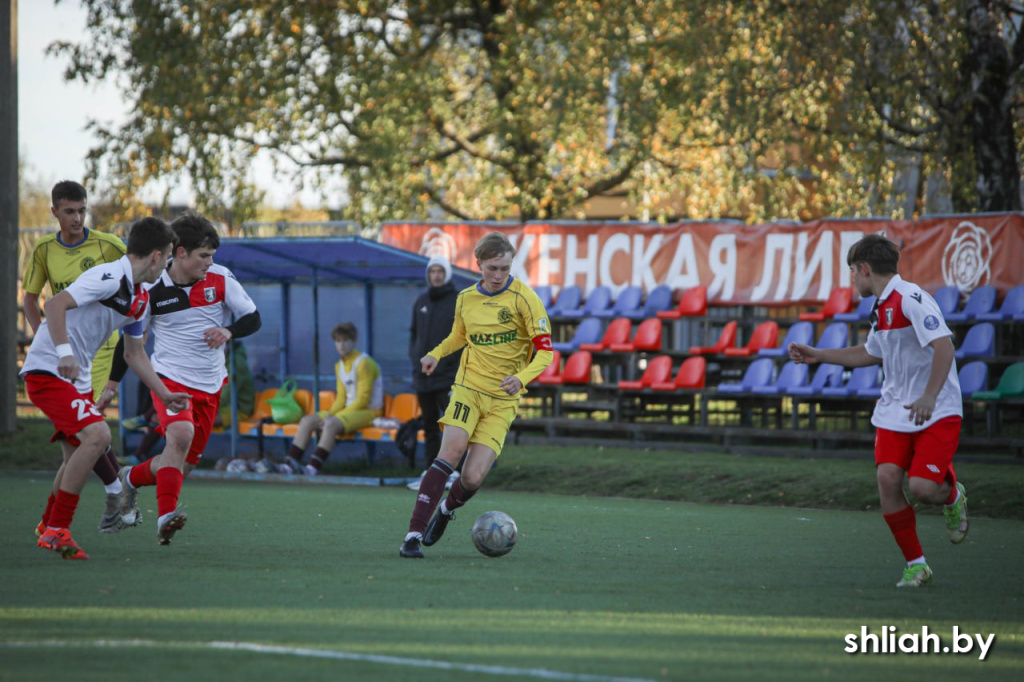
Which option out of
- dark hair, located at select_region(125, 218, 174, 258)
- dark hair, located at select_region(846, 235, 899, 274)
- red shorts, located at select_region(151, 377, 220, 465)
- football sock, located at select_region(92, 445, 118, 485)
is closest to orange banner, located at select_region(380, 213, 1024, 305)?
dark hair, located at select_region(846, 235, 899, 274)

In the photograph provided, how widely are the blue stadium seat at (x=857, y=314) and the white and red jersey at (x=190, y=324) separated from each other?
10.4 m

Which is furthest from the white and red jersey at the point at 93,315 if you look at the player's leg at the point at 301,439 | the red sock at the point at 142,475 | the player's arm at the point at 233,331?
the player's leg at the point at 301,439

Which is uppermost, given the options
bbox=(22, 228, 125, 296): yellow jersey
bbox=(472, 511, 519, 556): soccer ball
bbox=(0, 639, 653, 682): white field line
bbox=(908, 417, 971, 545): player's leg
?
bbox=(22, 228, 125, 296): yellow jersey

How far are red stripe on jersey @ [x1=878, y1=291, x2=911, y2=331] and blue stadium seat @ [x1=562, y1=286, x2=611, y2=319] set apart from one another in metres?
11.8

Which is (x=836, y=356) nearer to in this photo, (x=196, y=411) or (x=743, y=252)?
(x=196, y=411)

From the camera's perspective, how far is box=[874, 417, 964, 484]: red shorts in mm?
7844

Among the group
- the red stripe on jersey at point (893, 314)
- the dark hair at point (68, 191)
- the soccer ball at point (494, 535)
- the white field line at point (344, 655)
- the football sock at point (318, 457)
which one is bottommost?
the football sock at point (318, 457)

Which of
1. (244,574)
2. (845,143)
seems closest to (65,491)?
(244,574)

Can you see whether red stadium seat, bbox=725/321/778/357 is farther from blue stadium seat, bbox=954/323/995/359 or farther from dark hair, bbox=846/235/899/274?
dark hair, bbox=846/235/899/274

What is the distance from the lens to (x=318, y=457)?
→ 16453mm

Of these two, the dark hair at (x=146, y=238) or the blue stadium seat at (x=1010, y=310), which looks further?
the blue stadium seat at (x=1010, y=310)

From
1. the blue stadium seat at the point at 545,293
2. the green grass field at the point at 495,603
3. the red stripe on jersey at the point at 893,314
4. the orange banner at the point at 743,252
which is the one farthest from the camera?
the blue stadium seat at the point at 545,293

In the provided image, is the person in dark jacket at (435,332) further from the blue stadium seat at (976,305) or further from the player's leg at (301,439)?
the blue stadium seat at (976,305)

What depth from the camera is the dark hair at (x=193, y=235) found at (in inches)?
361
